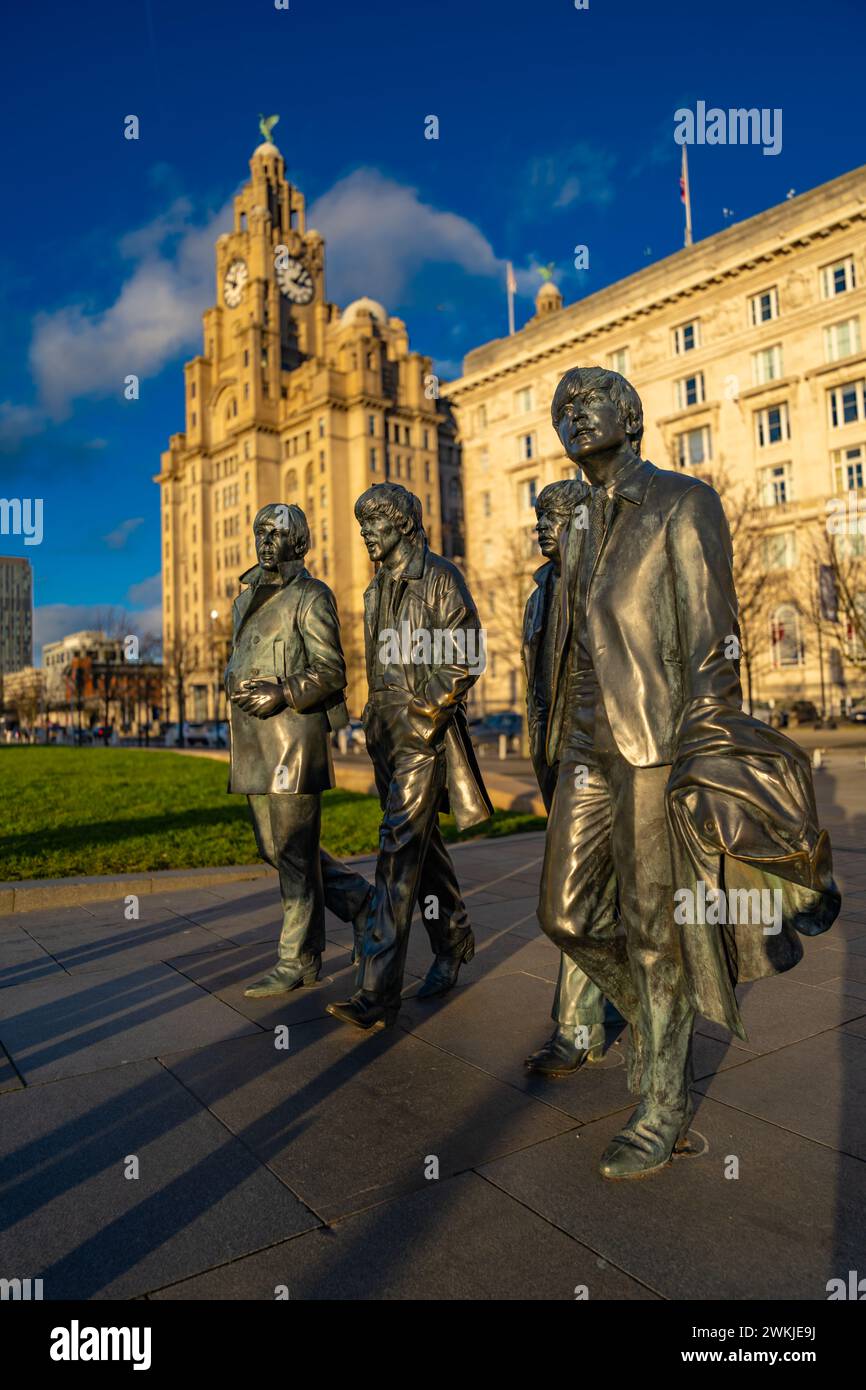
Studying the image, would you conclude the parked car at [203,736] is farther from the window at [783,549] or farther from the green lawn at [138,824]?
the green lawn at [138,824]

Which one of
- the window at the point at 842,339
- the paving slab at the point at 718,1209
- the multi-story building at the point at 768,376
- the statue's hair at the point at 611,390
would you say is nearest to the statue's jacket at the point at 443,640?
the statue's hair at the point at 611,390

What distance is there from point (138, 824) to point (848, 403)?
41000 millimetres

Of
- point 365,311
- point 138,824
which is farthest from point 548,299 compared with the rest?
point 138,824

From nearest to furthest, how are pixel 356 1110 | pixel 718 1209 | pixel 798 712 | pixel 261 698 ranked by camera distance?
pixel 718 1209 → pixel 356 1110 → pixel 261 698 → pixel 798 712

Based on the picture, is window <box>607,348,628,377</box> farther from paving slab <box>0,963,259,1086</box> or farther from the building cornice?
paving slab <box>0,963,259,1086</box>

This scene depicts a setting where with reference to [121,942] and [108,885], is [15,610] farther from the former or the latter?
[121,942]

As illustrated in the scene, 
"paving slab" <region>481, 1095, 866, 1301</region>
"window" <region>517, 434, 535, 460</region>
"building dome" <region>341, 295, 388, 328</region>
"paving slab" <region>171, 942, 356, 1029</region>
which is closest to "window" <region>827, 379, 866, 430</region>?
"window" <region>517, 434, 535, 460</region>

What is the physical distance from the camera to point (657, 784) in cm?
288

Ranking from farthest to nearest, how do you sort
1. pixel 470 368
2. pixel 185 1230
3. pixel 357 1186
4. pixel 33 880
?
pixel 470 368
pixel 33 880
pixel 357 1186
pixel 185 1230

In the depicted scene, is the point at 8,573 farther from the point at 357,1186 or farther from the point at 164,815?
the point at 357,1186

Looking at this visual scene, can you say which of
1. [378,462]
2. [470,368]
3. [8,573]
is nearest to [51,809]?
[470,368]

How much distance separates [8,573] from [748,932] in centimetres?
12646

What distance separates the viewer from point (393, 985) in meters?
4.11

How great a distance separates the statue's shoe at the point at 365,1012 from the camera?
161 inches
